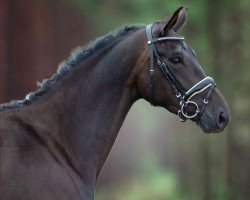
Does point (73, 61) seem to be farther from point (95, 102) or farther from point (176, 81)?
point (176, 81)

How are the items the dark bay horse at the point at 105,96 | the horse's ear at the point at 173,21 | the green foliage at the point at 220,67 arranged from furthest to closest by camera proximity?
1. the green foliage at the point at 220,67
2. the horse's ear at the point at 173,21
3. the dark bay horse at the point at 105,96

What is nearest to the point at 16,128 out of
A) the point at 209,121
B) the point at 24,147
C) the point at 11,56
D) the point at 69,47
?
the point at 24,147

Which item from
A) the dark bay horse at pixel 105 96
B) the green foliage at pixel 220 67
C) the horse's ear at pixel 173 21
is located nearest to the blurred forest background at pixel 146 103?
the green foliage at pixel 220 67

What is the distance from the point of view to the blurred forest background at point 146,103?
34.7 feet

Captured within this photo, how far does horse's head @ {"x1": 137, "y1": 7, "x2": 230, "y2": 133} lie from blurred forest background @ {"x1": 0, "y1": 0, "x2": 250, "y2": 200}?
196 inches

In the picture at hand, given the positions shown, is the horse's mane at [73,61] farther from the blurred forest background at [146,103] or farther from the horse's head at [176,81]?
the blurred forest background at [146,103]

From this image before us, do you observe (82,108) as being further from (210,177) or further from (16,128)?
(210,177)

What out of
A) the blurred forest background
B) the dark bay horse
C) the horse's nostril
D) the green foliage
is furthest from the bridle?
the green foliage

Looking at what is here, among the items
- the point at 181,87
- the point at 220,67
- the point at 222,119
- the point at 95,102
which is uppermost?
the point at 220,67

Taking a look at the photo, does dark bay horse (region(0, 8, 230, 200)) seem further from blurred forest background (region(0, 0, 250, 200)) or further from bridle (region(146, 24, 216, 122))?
blurred forest background (region(0, 0, 250, 200))

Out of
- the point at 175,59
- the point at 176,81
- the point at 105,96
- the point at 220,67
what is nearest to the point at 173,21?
the point at 175,59

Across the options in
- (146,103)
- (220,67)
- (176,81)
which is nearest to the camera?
(176,81)

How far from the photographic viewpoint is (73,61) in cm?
489

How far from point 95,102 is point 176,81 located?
0.61m
